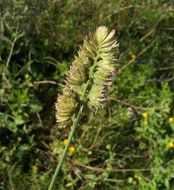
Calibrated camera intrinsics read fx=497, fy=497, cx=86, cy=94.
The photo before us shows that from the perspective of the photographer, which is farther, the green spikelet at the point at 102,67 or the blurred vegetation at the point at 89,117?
the blurred vegetation at the point at 89,117

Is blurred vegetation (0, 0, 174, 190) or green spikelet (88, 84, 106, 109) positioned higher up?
blurred vegetation (0, 0, 174, 190)

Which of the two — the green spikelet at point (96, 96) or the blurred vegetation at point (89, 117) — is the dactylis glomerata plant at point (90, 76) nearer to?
the green spikelet at point (96, 96)

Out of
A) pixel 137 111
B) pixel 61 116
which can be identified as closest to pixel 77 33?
pixel 137 111

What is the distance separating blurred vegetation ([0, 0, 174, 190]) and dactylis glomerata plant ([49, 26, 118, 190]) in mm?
1980

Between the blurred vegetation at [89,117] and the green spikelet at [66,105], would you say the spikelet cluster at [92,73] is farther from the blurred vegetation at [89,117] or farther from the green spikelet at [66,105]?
the blurred vegetation at [89,117]

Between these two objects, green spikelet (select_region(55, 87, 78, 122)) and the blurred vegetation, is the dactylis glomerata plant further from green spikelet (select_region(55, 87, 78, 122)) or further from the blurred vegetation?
the blurred vegetation

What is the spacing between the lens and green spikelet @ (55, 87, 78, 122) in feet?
2.83

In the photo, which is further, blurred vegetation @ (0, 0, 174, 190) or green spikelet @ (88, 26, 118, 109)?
Result: blurred vegetation @ (0, 0, 174, 190)

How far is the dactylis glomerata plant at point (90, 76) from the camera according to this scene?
2.79 feet

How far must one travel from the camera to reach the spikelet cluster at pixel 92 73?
850 millimetres

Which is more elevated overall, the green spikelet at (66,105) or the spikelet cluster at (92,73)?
the spikelet cluster at (92,73)

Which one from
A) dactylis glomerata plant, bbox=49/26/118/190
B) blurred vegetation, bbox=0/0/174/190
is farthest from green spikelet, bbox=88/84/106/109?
blurred vegetation, bbox=0/0/174/190

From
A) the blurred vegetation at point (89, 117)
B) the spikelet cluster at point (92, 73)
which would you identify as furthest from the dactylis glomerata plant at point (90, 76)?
the blurred vegetation at point (89, 117)

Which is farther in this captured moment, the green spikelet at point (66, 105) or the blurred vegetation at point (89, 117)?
the blurred vegetation at point (89, 117)
